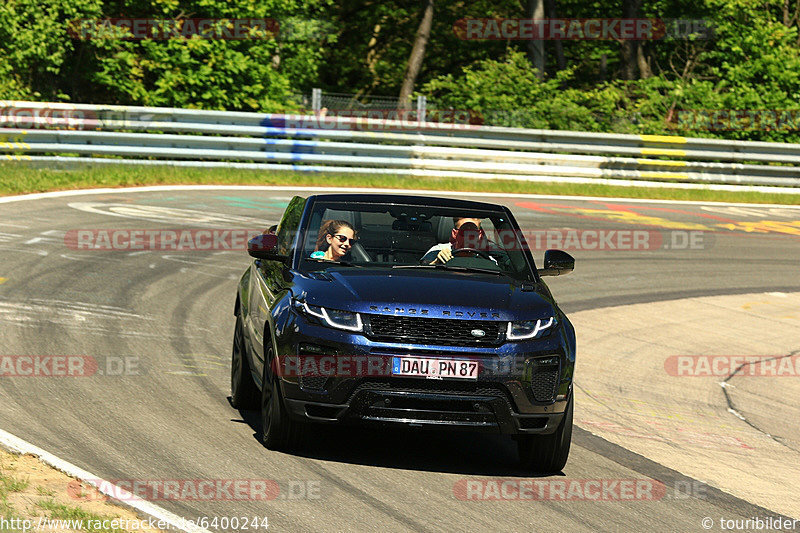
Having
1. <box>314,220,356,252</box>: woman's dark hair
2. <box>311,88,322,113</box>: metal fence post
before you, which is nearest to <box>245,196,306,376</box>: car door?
<box>314,220,356,252</box>: woman's dark hair

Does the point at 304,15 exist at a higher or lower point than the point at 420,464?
higher

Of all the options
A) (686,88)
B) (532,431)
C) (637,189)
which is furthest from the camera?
Answer: (686,88)

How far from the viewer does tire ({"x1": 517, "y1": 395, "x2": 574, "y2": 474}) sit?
7172 millimetres

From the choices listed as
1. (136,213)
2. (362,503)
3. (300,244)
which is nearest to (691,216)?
(136,213)

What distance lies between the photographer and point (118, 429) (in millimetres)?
7422

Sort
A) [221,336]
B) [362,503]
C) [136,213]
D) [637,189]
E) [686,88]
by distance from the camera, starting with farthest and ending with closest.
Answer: [686,88], [637,189], [136,213], [221,336], [362,503]

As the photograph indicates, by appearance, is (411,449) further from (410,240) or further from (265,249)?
(265,249)

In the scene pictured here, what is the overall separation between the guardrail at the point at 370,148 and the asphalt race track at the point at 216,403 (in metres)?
3.23

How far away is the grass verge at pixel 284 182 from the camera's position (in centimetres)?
1980

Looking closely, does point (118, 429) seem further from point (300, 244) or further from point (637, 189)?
point (637, 189)

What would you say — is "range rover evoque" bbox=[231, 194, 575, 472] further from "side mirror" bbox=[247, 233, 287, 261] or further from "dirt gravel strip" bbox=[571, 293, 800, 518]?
"dirt gravel strip" bbox=[571, 293, 800, 518]

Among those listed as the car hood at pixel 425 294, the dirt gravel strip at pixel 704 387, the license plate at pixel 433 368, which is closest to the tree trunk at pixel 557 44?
the dirt gravel strip at pixel 704 387

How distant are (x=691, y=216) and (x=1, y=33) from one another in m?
14.4

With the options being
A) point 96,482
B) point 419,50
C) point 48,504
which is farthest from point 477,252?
point 419,50
